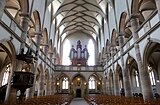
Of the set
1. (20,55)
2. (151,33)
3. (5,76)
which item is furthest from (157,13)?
(5,76)

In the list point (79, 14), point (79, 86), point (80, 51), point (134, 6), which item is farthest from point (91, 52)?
point (134, 6)

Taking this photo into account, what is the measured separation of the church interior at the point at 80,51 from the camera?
9656 millimetres

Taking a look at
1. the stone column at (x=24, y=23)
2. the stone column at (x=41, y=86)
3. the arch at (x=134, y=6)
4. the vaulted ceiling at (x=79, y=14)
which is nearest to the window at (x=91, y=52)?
the vaulted ceiling at (x=79, y=14)

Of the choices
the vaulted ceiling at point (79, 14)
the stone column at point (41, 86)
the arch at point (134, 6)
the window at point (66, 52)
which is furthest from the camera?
the window at point (66, 52)

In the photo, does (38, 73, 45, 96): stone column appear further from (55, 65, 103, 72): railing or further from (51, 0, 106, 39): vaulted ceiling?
(51, 0, 106, 39): vaulted ceiling

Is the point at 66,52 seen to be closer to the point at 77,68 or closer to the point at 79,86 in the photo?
the point at 77,68

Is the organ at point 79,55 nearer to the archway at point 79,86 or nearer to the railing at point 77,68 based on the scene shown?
the archway at point 79,86

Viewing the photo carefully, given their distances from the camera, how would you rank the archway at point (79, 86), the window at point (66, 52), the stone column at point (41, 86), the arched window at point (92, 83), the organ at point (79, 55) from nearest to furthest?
the stone column at point (41, 86) < the archway at point (79, 86) < the arched window at point (92, 83) < the organ at point (79, 55) < the window at point (66, 52)

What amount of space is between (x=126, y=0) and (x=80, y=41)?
23112mm

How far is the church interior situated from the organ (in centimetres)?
15

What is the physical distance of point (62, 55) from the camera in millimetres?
34812

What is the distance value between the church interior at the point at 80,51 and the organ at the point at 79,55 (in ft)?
Answer: 0.49

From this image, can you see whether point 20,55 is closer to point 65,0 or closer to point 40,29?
point 40,29

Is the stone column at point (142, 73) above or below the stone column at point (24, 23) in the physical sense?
below
